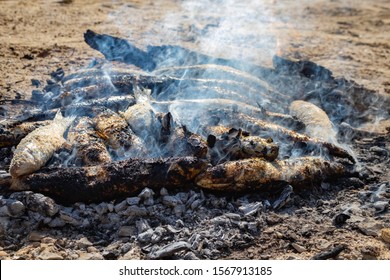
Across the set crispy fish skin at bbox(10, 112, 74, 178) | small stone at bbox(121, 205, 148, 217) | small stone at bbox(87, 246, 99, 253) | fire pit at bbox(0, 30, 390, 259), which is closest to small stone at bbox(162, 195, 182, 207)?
Answer: fire pit at bbox(0, 30, 390, 259)

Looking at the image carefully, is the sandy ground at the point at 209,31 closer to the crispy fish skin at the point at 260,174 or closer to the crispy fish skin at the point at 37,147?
the crispy fish skin at the point at 37,147

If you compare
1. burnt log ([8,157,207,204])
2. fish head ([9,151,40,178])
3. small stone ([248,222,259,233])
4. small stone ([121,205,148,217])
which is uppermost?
fish head ([9,151,40,178])

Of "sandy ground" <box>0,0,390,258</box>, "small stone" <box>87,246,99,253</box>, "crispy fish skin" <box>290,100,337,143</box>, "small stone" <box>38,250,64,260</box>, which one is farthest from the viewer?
"sandy ground" <box>0,0,390,258</box>

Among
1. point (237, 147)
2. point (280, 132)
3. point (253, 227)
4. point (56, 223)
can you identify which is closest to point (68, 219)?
point (56, 223)

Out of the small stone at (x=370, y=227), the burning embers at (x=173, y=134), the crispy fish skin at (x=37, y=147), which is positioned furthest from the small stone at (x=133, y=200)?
the small stone at (x=370, y=227)

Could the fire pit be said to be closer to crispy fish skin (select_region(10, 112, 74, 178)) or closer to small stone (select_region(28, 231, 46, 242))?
crispy fish skin (select_region(10, 112, 74, 178))

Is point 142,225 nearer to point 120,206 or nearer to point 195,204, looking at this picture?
point 120,206
